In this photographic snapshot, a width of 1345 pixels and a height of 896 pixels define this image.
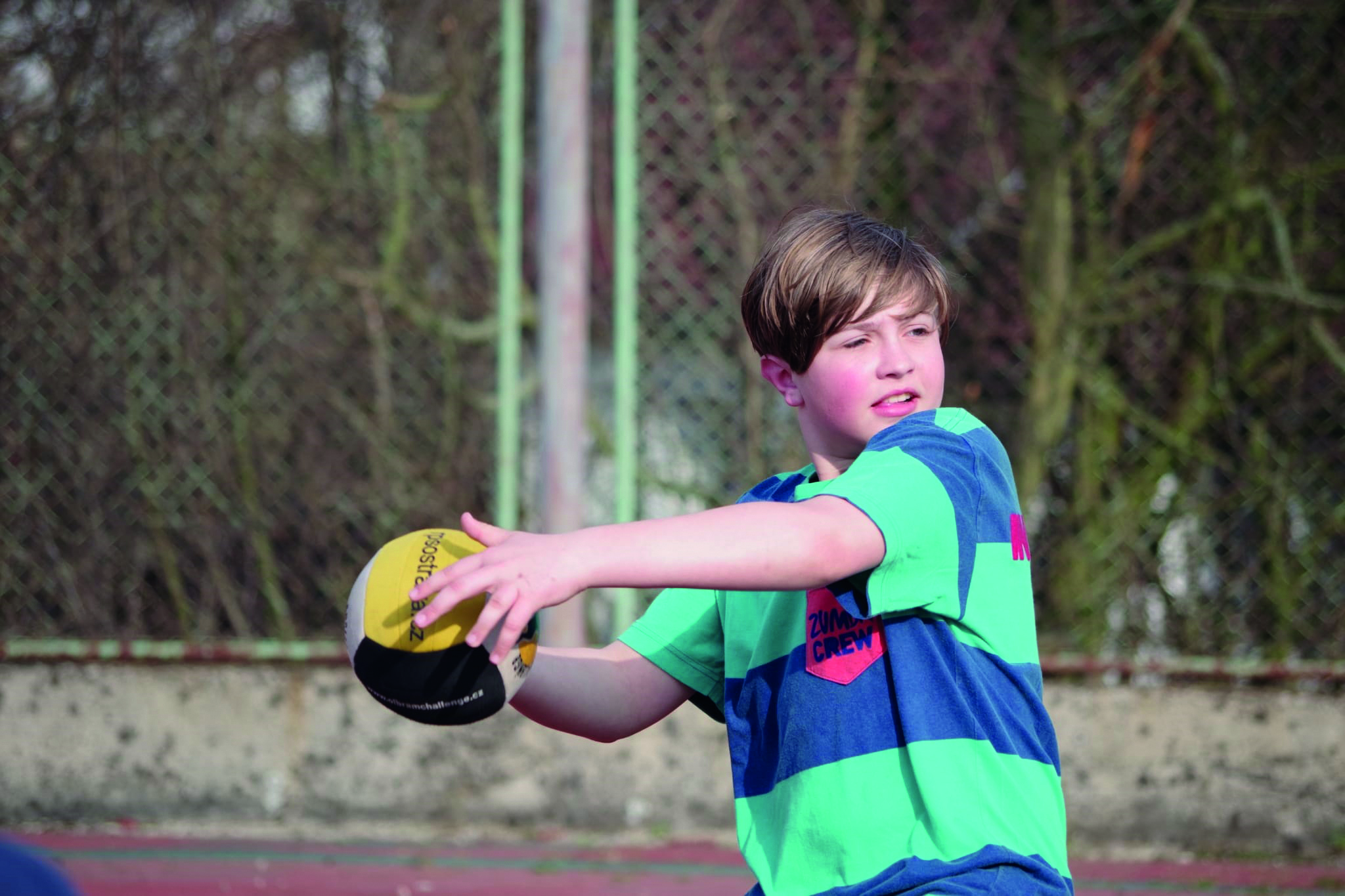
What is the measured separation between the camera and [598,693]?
2.07 metres

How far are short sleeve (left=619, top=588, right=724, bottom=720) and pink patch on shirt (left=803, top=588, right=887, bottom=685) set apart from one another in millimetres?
311

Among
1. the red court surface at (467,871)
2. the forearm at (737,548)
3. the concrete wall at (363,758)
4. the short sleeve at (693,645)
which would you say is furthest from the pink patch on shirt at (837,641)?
the concrete wall at (363,758)

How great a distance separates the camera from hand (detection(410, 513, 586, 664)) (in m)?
1.37

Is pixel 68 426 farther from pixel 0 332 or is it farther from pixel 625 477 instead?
pixel 625 477

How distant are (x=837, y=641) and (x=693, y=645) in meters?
0.40

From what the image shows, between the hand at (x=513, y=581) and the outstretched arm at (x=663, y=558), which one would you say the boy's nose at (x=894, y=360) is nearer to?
the outstretched arm at (x=663, y=558)

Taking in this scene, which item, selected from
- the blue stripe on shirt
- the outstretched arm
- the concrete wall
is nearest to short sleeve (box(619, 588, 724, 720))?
the blue stripe on shirt

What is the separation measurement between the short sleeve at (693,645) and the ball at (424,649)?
311mm

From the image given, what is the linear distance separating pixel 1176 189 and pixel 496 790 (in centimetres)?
320

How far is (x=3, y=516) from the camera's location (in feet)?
15.9

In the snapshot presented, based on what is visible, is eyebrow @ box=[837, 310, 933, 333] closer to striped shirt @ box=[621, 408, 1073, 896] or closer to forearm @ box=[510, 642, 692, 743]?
striped shirt @ box=[621, 408, 1073, 896]

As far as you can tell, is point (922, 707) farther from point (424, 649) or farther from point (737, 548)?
point (424, 649)

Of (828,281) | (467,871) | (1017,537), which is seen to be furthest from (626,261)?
(1017,537)

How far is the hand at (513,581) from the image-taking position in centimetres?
137
